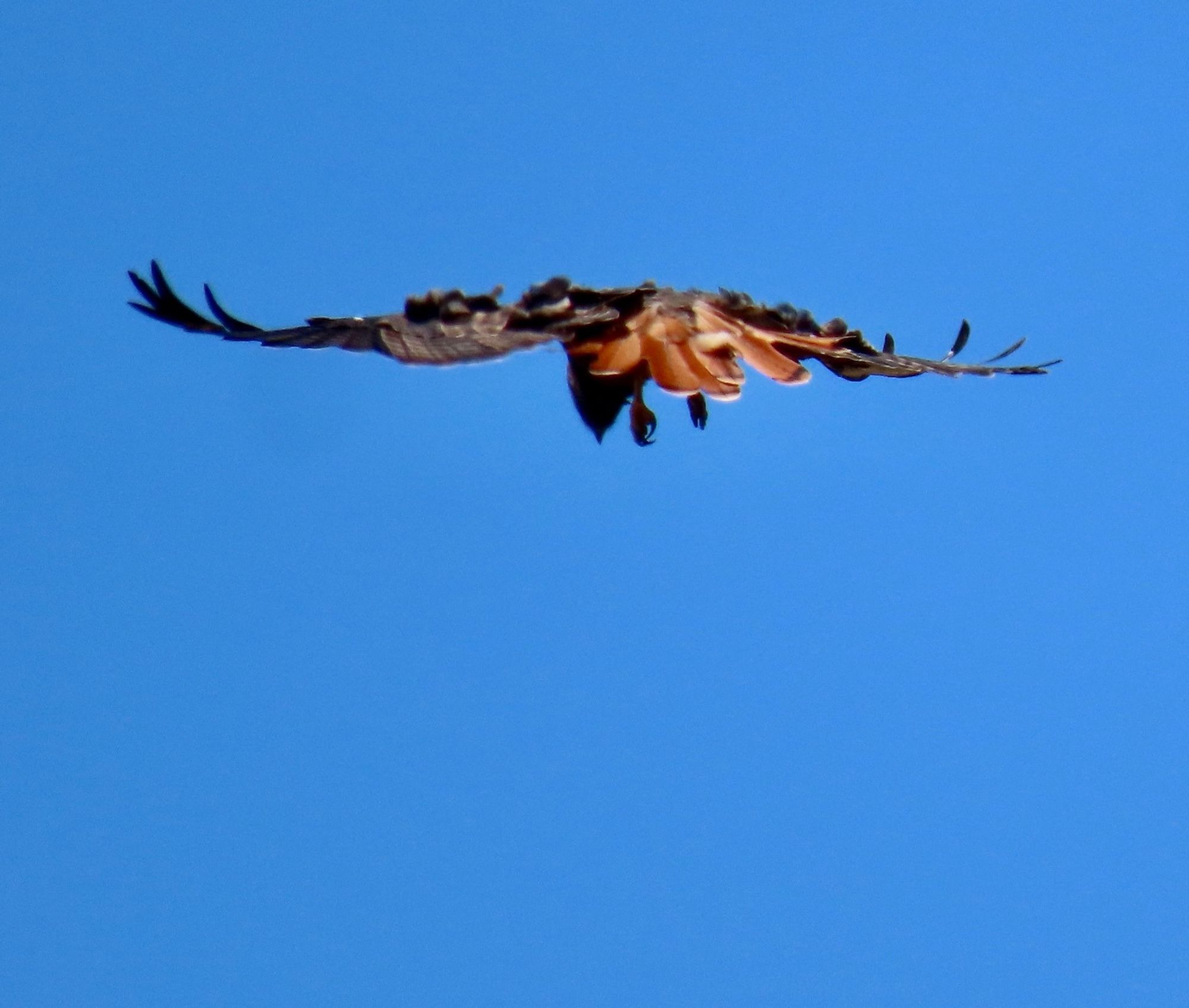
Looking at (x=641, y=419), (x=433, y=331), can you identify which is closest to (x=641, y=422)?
(x=641, y=419)

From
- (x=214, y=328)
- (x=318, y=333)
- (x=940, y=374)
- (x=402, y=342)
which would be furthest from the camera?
(x=940, y=374)

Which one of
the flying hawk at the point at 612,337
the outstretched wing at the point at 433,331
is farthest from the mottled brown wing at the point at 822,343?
the outstretched wing at the point at 433,331

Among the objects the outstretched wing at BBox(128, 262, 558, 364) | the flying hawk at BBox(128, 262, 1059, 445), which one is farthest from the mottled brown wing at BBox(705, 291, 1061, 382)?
the outstretched wing at BBox(128, 262, 558, 364)

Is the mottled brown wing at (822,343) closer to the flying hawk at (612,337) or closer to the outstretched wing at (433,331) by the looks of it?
the flying hawk at (612,337)

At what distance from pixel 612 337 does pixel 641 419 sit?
0.56 metres

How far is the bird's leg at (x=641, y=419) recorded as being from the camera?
8789 mm

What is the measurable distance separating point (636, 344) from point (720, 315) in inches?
31.7

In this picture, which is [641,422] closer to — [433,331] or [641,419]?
[641,419]

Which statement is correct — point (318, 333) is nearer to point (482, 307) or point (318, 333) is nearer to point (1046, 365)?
point (482, 307)

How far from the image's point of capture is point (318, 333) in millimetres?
8359

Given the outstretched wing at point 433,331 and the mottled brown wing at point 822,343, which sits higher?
the mottled brown wing at point 822,343

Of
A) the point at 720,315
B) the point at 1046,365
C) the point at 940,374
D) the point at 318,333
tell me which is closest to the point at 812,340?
the point at 720,315

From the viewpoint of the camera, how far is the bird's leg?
8.79m

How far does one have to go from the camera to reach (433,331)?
750 cm
